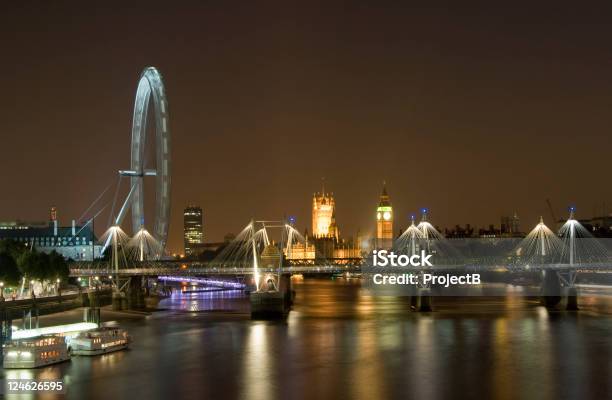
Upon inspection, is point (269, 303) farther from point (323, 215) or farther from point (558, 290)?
point (323, 215)

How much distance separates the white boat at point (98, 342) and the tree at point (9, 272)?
10.9 m

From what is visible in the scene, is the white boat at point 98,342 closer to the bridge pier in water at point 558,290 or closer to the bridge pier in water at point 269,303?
the bridge pier in water at point 269,303

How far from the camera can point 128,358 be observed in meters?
30.8

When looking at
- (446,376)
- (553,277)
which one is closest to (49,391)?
(446,376)

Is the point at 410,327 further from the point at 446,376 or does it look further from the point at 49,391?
the point at 49,391

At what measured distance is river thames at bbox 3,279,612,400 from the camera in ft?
83.8

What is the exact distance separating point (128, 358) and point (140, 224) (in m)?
23.2

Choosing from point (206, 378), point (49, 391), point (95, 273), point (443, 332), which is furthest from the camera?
point (95, 273)

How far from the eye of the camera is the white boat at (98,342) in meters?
30.7

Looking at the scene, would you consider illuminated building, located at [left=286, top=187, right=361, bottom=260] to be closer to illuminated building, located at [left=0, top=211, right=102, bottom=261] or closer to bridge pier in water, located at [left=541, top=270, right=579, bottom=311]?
illuminated building, located at [left=0, top=211, right=102, bottom=261]

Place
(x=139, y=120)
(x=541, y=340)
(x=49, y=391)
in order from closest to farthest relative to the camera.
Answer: (x=49, y=391)
(x=541, y=340)
(x=139, y=120)

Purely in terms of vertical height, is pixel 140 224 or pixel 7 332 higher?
pixel 140 224

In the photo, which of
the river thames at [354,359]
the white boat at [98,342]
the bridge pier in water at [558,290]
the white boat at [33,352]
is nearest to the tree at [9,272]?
the river thames at [354,359]

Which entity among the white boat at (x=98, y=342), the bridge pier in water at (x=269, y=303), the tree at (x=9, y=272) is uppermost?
the tree at (x=9, y=272)
